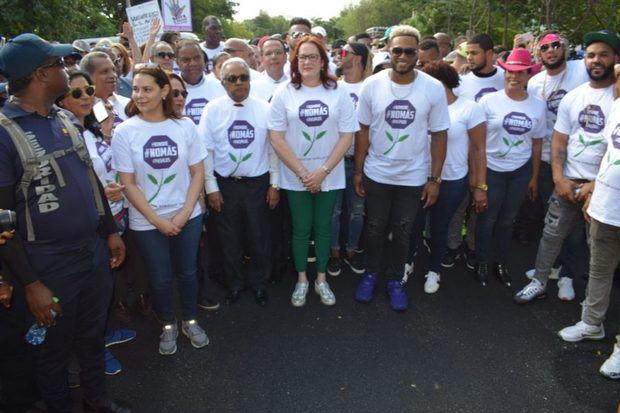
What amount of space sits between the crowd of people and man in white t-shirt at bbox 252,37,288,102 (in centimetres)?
3

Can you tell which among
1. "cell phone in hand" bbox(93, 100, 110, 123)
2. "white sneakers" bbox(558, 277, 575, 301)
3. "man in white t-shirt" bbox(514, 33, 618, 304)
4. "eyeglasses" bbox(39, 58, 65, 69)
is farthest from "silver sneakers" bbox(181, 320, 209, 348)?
"white sneakers" bbox(558, 277, 575, 301)

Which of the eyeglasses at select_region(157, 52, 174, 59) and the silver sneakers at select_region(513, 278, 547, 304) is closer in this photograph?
the silver sneakers at select_region(513, 278, 547, 304)

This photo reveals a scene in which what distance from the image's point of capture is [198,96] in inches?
181

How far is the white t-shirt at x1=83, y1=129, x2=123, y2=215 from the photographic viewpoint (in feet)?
10.0

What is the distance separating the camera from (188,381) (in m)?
3.14

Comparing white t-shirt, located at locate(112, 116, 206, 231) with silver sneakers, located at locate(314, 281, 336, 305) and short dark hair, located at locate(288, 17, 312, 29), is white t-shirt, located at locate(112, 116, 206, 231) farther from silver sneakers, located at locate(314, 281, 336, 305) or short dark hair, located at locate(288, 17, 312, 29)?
short dark hair, located at locate(288, 17, 312, 29)

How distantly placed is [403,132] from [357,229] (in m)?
1.43

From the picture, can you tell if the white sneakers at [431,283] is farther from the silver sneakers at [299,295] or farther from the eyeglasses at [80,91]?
the eyeglasses at [80,91]

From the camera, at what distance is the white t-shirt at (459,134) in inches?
155

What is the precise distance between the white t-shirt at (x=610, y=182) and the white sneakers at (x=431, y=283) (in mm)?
1541

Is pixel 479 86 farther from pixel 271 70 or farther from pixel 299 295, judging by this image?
pixel 299 295

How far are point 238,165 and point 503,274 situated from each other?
279 centimetres

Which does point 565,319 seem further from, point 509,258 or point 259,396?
point 259,396

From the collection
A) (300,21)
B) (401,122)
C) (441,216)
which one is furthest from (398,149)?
(300,21)
